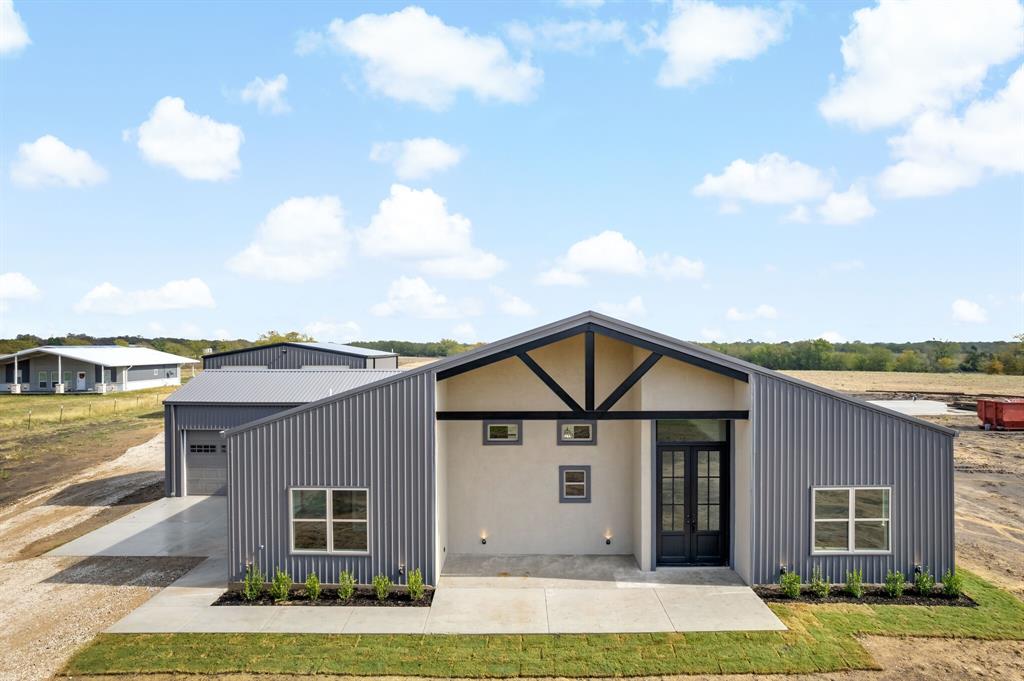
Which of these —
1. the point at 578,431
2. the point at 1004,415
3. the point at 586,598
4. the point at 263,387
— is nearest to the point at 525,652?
the point at 586,598

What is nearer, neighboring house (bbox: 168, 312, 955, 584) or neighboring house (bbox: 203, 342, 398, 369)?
neighboring house (bbox: 168, 312, 955, 584)

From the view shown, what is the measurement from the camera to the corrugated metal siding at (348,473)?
10.4 metres

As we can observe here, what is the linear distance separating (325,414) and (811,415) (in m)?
8.40

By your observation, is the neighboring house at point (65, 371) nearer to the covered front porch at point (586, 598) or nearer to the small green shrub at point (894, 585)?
the covered front porch at point (586, 598)

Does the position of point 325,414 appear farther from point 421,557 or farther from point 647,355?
point 647,355

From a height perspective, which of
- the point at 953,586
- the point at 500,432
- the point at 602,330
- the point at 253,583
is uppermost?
the point at 602,330

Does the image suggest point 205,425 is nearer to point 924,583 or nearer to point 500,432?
point 500,432

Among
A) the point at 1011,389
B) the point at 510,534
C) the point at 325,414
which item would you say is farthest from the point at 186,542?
the point at 1011,389

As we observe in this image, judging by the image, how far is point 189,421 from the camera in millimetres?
17938

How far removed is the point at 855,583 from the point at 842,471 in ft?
6.03

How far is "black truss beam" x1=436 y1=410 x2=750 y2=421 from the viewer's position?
10664mm

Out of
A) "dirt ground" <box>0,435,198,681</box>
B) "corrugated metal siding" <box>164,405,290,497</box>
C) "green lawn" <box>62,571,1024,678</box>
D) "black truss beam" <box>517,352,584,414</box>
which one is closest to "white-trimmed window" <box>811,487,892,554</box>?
"green lawn" <box>62,571,1024,678</box>

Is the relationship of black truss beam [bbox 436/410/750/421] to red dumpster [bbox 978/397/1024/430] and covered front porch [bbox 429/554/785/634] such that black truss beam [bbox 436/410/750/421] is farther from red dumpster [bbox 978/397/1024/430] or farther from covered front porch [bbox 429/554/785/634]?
red dumpster [bbox 978/397/1024/430]

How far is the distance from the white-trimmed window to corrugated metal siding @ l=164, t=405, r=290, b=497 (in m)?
14.2
